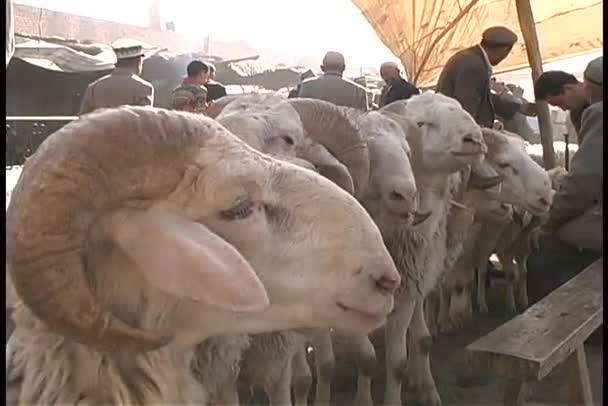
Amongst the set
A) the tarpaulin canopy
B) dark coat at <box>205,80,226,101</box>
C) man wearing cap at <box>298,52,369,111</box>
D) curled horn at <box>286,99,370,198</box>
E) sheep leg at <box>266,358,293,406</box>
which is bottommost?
the tarpaulin canopy

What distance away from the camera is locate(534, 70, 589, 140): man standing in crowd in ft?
17.9

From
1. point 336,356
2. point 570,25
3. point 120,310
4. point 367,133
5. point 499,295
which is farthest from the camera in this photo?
point 570,25

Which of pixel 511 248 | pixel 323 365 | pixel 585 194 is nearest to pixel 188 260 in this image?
pixel 323 365

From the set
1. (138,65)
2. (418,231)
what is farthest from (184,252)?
(138,65)

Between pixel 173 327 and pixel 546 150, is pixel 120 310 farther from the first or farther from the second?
pixel 546 150

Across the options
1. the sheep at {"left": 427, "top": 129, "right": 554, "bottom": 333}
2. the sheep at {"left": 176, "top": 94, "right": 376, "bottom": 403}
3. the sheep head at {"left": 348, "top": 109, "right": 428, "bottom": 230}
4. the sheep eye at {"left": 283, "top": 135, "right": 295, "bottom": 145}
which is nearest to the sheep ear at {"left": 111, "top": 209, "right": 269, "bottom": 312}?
the sheep at {"left": 176, "top": 94, "right": 376, "bottom": 403}

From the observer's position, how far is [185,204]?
1.61m

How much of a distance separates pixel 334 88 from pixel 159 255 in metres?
4.23

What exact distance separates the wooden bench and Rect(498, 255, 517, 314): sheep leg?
6.08 ft

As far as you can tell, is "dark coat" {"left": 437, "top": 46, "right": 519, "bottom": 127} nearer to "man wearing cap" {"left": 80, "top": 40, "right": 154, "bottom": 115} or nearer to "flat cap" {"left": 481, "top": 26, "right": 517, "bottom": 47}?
"flat cap" {"left": 481, "top": 26, "right": 517, "bottom": 47}

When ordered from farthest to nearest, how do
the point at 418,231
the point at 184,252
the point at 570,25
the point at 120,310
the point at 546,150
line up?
the point at 570,25
the point at 546,150
the point at 418,231
the point at 120,310
the point at 184,252

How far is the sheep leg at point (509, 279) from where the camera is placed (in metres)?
5.60

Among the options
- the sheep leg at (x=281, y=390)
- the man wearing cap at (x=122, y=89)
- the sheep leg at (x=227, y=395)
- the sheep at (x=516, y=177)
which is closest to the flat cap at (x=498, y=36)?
the sheep at (x=516, y=177)

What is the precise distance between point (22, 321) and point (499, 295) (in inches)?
192
